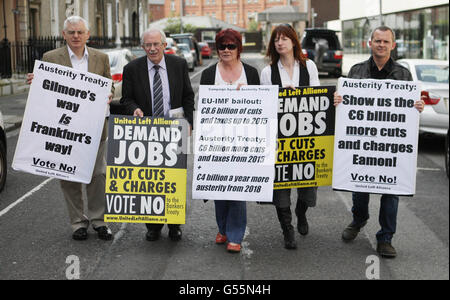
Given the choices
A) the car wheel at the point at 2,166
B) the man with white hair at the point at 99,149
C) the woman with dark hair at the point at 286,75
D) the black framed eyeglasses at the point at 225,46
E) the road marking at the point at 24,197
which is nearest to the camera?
the black framed eyeglasses at the point at 225,46

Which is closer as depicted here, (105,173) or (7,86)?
(105,173)

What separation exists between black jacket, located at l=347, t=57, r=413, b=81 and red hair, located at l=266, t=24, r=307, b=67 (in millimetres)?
484

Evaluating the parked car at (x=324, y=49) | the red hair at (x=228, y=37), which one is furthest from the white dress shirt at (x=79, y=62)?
the parked car at (x=324, y=49)

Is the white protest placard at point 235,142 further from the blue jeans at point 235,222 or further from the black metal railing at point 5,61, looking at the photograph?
the black metal railing at point 5,61

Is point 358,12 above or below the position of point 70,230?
above

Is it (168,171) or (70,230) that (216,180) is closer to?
(168,171)

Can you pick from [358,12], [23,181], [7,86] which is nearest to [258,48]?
[358,12]

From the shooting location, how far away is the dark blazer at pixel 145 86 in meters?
5.98

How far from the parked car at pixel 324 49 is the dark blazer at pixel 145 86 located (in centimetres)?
2393

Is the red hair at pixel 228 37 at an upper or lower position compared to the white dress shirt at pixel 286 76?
upper

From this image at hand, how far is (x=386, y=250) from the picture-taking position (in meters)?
5.59

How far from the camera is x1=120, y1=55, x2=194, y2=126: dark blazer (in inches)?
235

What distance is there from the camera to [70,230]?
6539mm
